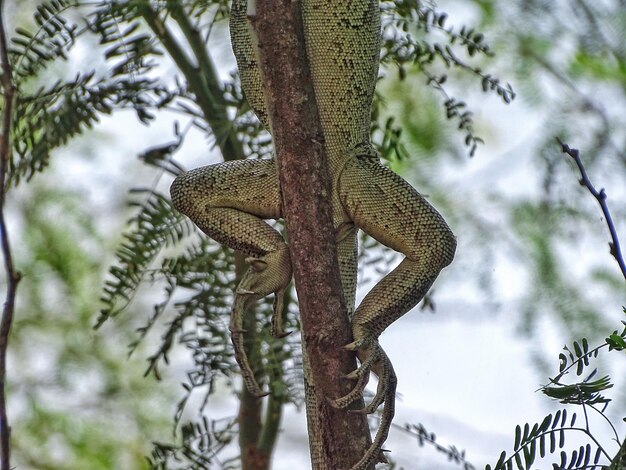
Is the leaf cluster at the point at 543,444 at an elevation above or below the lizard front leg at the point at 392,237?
below

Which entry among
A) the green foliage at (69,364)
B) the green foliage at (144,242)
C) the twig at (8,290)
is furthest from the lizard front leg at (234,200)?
the green foliage at (69,364)

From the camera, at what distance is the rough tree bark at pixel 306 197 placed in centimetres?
182

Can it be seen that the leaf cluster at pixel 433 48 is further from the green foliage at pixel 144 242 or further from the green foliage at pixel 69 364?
the green foliage at pixel 69 364

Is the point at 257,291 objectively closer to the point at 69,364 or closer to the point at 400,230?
the point at 400,230

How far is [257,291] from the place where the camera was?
2.19 meters

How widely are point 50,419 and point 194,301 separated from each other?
2.37 metres

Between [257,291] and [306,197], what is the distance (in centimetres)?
43

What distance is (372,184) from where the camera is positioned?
227 centimetres

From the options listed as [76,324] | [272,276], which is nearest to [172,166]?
[272,276]

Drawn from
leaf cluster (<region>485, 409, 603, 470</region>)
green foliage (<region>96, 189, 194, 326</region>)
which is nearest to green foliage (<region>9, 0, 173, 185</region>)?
green foliage (<region>96, 189, 194, 326</region>)

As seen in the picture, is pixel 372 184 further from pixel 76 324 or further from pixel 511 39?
pixel 76 324

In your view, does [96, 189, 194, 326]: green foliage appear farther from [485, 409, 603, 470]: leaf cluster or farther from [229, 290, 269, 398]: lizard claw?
[485, 409, 603, 470]: leaf cluster

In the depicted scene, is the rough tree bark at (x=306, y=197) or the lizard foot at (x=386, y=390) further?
the lizard foot at (x=386, y=390)

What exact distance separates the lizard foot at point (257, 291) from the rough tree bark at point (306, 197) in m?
0.35
